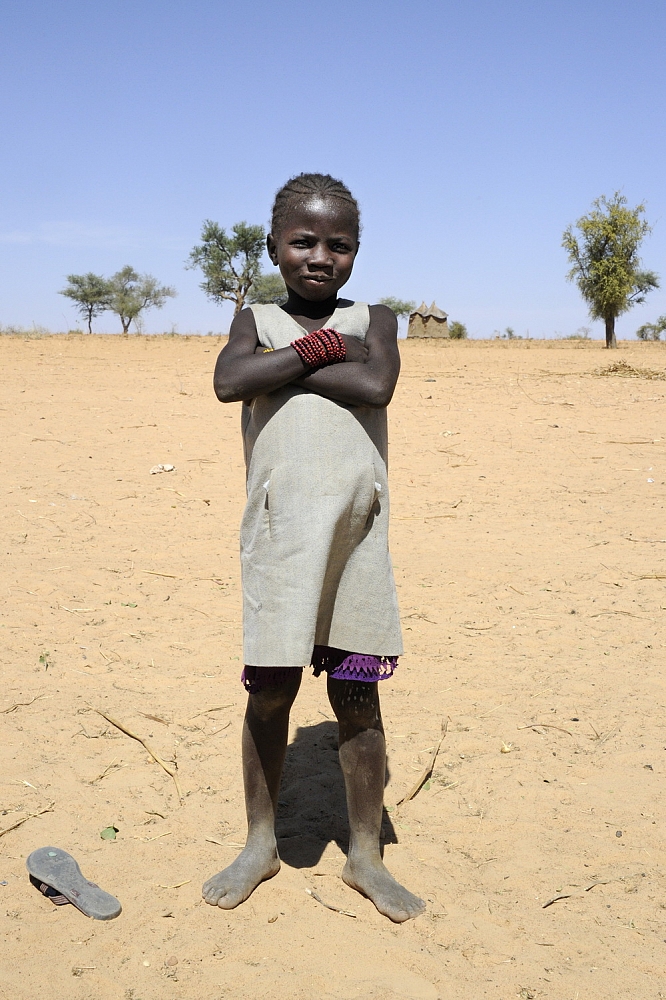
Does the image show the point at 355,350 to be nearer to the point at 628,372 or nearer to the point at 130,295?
the point at 628,372

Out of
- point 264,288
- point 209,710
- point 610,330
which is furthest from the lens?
point 264,288

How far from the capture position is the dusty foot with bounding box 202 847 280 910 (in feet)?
7.46

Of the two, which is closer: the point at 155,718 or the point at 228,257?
the point at 155,718

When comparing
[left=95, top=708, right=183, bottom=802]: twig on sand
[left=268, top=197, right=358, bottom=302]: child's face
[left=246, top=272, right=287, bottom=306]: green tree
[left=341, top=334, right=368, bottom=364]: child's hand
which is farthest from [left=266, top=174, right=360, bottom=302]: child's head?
[left=246, top=272, right=287, bottom=306]: green tree

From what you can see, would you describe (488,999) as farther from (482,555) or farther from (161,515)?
(161,515)

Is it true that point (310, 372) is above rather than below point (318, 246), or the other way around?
below

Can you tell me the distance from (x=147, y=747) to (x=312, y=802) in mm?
656

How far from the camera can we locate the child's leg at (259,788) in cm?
227

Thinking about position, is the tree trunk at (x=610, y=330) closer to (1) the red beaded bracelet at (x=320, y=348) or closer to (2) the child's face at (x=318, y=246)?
(2) the child's face at (x=318, y=246)

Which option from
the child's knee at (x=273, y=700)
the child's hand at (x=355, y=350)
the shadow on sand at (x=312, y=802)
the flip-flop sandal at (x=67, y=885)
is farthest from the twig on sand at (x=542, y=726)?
the child's hand at (x=355, y=350)

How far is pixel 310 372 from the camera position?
2061mm

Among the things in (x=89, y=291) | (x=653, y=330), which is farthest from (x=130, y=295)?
(x=653, y=330)

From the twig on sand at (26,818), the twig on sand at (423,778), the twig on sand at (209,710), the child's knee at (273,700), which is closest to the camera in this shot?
the child's knee at (273,700)

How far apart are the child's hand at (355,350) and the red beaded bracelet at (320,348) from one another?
24 mm
